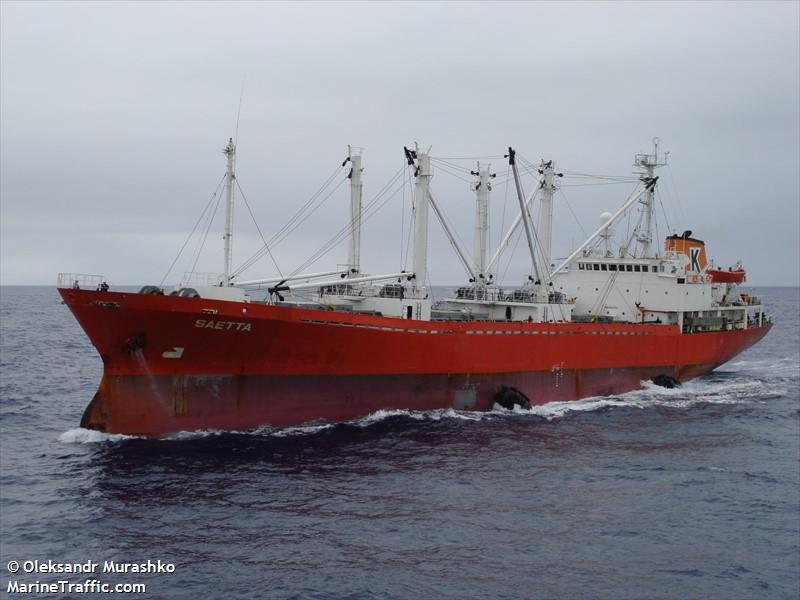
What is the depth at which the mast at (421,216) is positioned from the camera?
28.5m

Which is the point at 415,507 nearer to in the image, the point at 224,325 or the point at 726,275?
the point at 224,325

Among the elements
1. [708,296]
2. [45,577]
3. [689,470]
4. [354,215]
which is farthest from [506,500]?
[708,296]

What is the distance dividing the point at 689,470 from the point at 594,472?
2976 millimetres

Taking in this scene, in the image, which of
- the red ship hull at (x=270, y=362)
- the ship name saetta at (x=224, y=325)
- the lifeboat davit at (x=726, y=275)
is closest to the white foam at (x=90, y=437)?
the red ship hull at (x=270, y=362)

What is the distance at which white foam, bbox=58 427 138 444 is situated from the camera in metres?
22.6

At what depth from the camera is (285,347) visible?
23.8 metres

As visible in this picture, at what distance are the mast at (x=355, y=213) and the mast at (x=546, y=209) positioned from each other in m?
10.1

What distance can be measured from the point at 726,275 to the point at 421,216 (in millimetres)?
25974

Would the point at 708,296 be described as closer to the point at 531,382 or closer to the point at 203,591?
the point at 531,382

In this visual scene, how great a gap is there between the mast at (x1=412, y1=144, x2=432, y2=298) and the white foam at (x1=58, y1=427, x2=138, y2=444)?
11631mm

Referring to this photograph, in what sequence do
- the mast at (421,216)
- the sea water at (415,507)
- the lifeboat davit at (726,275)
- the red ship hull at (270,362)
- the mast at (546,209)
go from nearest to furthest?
1. the sea water at (415,507)
2. the red ship hull at (270,362)
3. the mast at (421,216)
4. the mast at (546,209)
5. the lifeboat davit at (726,275)

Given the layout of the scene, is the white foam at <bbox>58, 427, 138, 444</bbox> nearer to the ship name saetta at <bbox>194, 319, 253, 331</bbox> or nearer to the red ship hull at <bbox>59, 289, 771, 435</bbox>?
the red ship hull at <bbox>59, 289, 771, 435</bbox>

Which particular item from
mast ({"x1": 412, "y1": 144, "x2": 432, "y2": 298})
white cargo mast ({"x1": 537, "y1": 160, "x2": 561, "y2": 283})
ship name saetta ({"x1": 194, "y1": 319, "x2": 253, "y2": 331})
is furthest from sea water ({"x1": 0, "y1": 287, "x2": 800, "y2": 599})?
white cargo mast ({"x1": 537, "y1": 160, "x2": 561, "y2": 283})

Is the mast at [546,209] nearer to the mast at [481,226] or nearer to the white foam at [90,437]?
the mast at [481,226]
